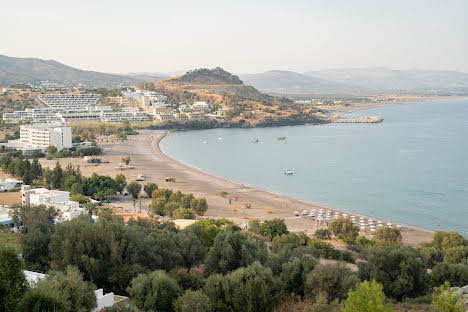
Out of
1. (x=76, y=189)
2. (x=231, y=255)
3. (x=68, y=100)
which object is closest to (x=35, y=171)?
(x=76, y=189)

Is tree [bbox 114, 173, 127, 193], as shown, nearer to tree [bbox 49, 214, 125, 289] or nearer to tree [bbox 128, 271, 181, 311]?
tree [bbox 49, 214, 125, 289]

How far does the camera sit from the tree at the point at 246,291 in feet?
26.6

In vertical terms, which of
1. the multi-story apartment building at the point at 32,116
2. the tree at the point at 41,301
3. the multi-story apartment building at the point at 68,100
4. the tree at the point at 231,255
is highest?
the multi-story apartment building at the point at 68,100

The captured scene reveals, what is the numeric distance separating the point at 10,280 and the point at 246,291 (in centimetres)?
375

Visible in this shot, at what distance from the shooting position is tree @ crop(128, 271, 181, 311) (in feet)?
26.2

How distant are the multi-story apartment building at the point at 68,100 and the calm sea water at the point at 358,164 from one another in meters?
18.3

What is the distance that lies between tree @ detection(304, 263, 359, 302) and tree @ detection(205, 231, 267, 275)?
1857 millimetres

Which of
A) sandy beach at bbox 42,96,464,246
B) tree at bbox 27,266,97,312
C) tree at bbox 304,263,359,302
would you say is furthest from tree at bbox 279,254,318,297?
sandy beach at bbox 42,96,464,246

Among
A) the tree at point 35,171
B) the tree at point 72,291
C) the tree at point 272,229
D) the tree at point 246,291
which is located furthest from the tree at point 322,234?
the tree at point 35,171

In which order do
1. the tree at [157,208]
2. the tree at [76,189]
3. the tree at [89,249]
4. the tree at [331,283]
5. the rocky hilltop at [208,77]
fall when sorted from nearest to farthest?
the tree at [331,283] < the tree at [89,249] < the tree at [157,208] < the tree at [76,189] < the rocky hilltop at [208,77]

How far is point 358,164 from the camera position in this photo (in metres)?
40.7

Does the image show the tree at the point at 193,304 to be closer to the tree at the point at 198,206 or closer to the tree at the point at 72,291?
the tree at the point at 72,291

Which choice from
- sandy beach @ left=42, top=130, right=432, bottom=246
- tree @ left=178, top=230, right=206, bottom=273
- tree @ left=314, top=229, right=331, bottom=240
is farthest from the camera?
sandy beach @ left=42, top=130, right=432, bottom=246

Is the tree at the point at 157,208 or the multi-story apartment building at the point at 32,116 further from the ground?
the multi-story apartment building at the point at 32,116
